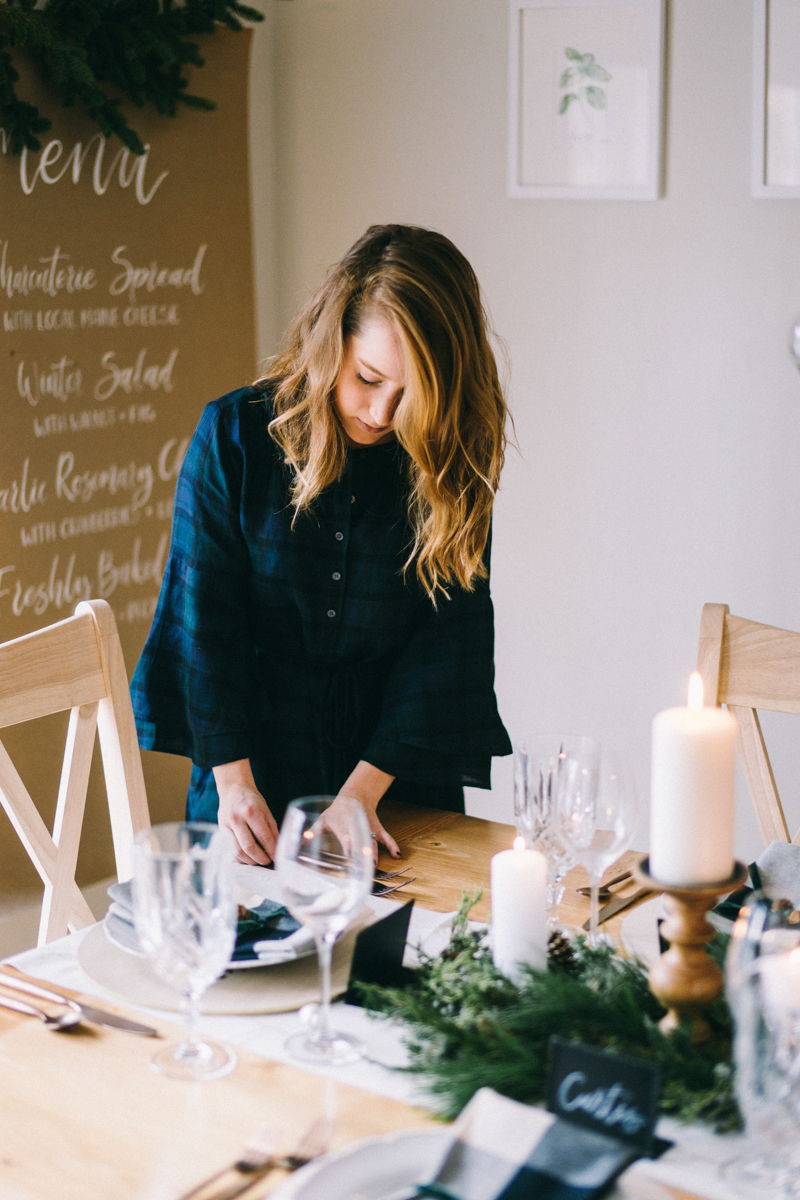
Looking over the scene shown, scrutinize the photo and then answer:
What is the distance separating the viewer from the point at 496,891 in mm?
1003

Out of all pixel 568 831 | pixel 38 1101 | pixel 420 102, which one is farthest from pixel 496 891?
pixel 420 102

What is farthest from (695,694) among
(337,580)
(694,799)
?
(337,580)

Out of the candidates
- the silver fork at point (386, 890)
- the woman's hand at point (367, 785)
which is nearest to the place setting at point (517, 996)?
the silver fork at point (386, 890)

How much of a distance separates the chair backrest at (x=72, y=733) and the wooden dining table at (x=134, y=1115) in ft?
1.33

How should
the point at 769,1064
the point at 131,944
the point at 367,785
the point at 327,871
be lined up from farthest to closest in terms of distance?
the point at 367,785
the point at 131,944
the point at 327,871
the point at 769,1064

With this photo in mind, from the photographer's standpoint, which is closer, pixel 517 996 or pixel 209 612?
pixel 517 996

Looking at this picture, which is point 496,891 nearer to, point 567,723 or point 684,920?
point 684,920

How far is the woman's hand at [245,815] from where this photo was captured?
1.40m

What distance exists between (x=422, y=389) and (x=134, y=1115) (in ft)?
2.91

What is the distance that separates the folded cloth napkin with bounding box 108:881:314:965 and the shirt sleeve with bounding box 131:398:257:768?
16.2 inches

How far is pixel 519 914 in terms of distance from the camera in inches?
38.9

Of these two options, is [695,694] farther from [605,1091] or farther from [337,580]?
[337,580]

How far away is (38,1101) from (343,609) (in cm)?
83

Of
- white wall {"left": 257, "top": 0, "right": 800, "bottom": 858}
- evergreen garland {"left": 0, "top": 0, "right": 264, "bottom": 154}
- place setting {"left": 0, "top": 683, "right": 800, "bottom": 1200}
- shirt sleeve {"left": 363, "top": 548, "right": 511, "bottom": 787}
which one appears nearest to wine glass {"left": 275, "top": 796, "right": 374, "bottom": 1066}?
place setting {"left": 0, "top": 683, "right": 800, "bottom": 1200}
